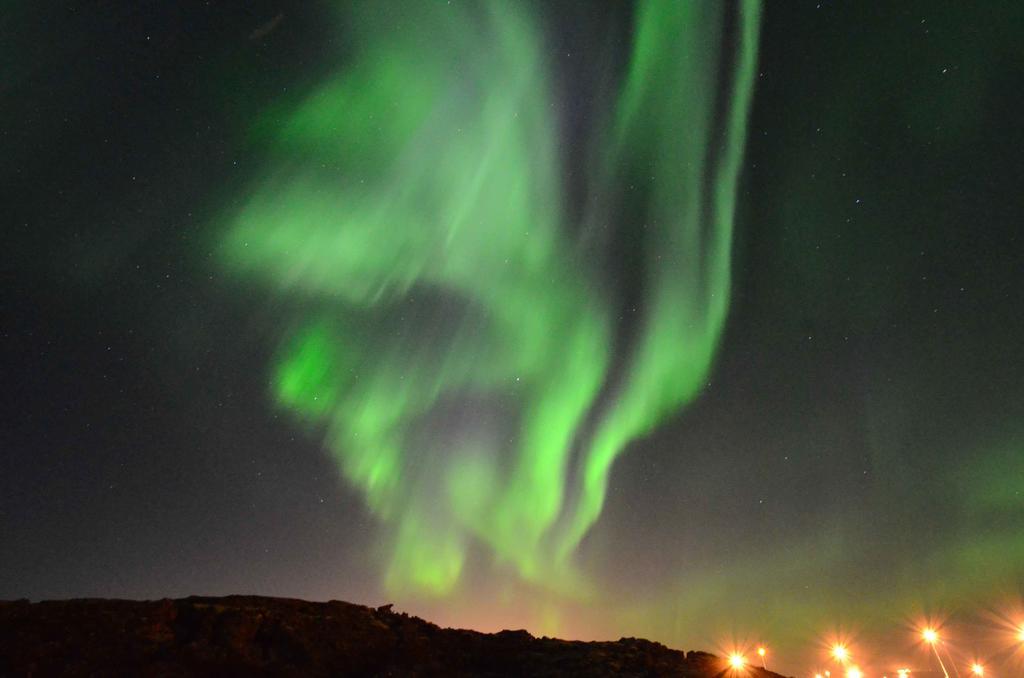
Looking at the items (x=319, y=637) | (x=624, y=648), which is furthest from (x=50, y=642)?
(x=624, y=648)

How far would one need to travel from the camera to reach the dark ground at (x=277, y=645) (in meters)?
14.1

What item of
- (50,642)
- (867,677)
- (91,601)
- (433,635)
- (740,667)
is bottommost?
(50,642)

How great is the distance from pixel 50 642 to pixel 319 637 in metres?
6.19

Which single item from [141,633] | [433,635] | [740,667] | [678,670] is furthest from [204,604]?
[740,667]

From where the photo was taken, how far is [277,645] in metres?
16.3

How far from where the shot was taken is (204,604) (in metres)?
16.7

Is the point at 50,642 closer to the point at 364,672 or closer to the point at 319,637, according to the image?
the point at 319,637

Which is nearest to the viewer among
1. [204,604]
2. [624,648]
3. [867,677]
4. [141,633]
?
[141,633]

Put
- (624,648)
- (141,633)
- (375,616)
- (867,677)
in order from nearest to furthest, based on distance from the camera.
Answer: (141,633), (375,616), (624,648), (867,677)

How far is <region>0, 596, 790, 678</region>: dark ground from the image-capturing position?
46.1ft

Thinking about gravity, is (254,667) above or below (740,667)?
A: below

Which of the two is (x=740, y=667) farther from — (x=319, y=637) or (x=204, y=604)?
(x=204, y=604)

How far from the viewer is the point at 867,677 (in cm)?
8844

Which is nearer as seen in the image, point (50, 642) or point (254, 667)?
point (50, 642)
